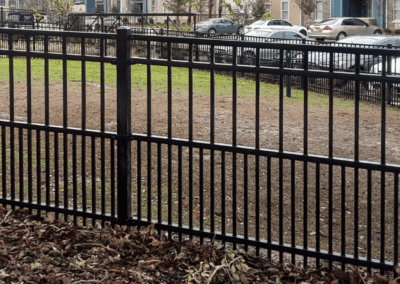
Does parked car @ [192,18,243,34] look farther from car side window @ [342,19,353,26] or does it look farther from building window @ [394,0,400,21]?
building window @ [394,0,400,21]

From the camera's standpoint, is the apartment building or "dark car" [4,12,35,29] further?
the apartment building

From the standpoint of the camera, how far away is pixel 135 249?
5379 mm

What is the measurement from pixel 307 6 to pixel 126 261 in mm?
54084

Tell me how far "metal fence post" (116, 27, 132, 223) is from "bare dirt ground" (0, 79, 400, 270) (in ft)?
0.38

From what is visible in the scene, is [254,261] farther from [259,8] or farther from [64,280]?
[259,8]

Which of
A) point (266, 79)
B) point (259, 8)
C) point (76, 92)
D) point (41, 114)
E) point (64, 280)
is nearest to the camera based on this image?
point (64, 280)

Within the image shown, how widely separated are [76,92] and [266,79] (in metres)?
7.67

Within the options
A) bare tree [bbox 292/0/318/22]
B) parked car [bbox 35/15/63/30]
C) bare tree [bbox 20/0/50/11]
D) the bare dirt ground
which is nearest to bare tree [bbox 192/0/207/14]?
bare tree [bbox 292/0/318/22]

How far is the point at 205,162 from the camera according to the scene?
9781 mm

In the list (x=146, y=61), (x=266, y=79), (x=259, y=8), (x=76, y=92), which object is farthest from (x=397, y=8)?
(x=146, y=61)

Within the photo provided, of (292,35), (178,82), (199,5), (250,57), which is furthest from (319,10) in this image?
(178,82)

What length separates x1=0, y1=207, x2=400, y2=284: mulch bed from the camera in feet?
15.9

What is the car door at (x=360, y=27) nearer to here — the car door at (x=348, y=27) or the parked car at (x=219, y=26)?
the car door at (x=348, y=27)

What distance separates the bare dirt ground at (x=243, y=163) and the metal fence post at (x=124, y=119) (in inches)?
4.6
